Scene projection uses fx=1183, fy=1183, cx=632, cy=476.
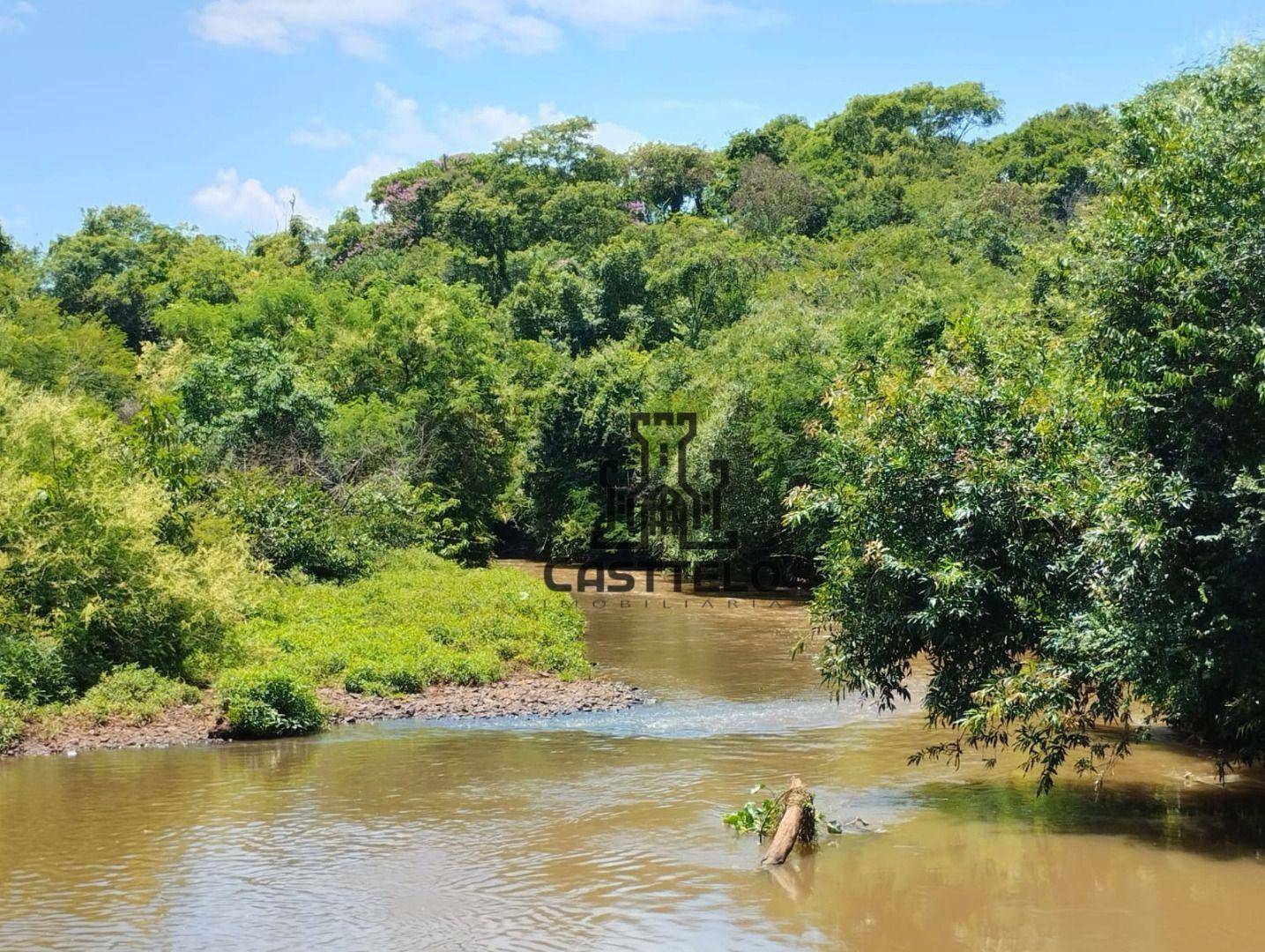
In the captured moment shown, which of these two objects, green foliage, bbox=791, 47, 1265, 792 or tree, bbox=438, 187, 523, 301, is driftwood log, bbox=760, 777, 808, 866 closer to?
green foliage, bbox=791, 47, 1265, 792

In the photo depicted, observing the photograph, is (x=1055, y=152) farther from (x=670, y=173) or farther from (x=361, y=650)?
(x=361, y=650)

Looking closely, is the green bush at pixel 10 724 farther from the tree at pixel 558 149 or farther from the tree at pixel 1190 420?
the tree at pixel 558 149

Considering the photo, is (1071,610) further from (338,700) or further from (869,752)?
(338,700)

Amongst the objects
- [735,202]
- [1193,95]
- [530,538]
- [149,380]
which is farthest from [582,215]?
[1193,95]

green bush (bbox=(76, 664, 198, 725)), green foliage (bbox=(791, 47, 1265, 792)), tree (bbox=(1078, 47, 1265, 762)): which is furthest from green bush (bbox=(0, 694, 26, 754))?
tree (bbox=(1078, 47, 1265, 762))

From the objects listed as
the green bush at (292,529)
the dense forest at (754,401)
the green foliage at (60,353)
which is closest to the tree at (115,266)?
the dense forest at (754,401)

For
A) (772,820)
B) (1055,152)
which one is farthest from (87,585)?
(1055,152)

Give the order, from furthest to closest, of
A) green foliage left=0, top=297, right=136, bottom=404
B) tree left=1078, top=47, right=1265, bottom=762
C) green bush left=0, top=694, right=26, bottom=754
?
green foliage left=0, top=297, right=136, bottom=404 < green bush left=0, top=694, right=26, bottom=754 < tree left=1078, top=47, right=1265, bottom=762

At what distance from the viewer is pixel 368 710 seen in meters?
19.8

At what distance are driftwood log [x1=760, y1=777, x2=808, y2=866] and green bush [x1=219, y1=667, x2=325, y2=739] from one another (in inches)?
342

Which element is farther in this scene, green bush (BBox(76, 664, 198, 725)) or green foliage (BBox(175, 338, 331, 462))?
green foliage (BBox(175, 338, 331, 462))

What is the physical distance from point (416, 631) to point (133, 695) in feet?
20.0

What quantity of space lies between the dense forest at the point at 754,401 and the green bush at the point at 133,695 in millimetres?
187

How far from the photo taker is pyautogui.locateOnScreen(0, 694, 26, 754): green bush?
16844 mm
